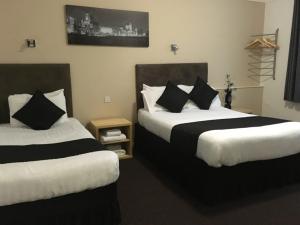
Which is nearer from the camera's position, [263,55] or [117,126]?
[117,126]

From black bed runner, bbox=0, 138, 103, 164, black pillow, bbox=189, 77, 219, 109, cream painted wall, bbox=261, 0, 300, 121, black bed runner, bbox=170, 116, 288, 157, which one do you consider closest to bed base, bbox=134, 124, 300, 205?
black bed runner, bbox=170, 116, 288, 157

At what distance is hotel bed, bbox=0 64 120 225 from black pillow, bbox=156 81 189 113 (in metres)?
1.59

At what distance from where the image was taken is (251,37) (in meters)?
5.03

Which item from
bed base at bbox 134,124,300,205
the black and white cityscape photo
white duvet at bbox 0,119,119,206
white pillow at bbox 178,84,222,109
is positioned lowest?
bed base at bbox 134,124,300,205

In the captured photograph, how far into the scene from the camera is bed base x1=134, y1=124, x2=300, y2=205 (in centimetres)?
260

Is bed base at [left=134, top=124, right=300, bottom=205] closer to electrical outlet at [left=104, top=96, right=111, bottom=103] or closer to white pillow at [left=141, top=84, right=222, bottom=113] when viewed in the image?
white pillow at [left=141, top=84, right=222, bottom=113]

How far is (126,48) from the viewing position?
406 cm

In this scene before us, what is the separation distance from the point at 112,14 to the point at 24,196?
2.87 m

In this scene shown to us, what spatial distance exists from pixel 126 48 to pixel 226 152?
2.36 m

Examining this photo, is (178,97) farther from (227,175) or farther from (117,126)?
(227,175)

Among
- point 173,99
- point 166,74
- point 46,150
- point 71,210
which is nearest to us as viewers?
point 71,210

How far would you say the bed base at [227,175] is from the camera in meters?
2.60

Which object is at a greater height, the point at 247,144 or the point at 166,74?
the point at 166,74

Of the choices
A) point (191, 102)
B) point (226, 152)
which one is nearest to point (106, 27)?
point (191, 102)
